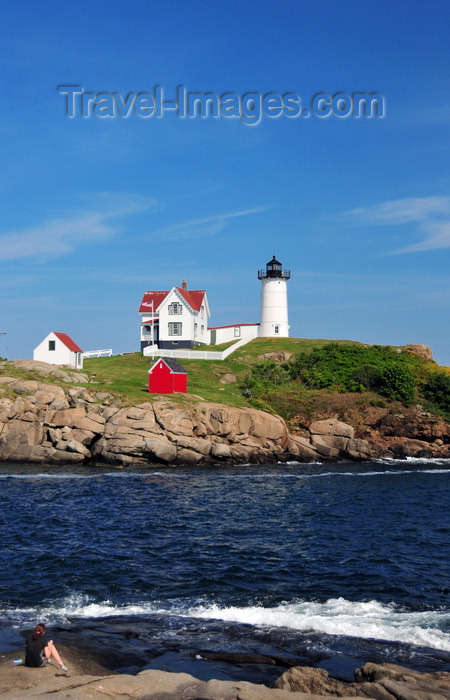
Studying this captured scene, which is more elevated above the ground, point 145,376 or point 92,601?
point 145,376

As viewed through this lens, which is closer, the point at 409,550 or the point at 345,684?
the point at 345,684

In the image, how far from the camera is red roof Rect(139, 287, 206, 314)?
265 ft

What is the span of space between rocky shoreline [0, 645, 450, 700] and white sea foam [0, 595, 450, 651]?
125 inches

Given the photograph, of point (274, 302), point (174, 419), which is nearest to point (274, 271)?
point (274, 302)

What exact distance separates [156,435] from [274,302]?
1680 inches

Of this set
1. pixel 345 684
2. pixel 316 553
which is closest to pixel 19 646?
pixel 345 684

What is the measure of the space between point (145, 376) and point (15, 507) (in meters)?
32.5

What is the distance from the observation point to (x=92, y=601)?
18.4 m

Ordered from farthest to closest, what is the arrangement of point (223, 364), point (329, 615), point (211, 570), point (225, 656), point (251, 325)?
1. point (251, 325)
2. point (223, 364)
3. point (211, 570)
4. point (329, 615)
5. point (225, 656)

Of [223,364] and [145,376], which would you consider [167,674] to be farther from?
[223,364]

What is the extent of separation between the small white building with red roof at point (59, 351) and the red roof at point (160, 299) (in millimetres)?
15888

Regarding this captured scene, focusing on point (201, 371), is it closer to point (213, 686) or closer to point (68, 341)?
point (68, 341)

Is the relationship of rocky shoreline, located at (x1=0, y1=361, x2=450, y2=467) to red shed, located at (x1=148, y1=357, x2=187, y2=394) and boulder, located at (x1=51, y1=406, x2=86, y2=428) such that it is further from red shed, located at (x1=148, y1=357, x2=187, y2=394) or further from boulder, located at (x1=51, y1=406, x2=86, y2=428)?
red shed, located at (x1=148, y1=357, x2=187, y2=394)

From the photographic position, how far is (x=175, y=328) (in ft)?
261
